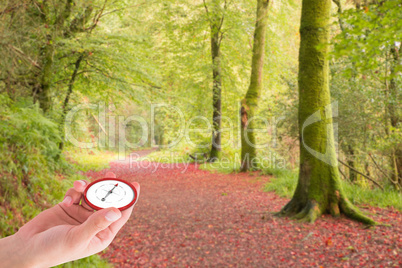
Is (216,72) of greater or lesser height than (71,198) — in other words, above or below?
above

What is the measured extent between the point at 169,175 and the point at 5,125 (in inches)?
345

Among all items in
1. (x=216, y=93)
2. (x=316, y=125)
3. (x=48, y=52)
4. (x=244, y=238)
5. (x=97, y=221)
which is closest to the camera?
(x=97, y=221)

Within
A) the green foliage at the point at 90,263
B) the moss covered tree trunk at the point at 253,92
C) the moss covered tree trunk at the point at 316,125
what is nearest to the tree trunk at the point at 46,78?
the green foliage at the point at 90,263

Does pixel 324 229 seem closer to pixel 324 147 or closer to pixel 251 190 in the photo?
pixel 324 147

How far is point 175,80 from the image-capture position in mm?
15898

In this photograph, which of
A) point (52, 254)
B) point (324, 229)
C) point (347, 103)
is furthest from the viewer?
point (347, 103)

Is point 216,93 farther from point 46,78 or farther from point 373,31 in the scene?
point 373,31

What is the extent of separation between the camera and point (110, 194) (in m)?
1.75

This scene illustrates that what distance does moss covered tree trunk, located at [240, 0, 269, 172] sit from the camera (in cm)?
1216

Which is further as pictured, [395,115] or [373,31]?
[395,115]

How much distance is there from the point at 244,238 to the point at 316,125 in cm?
281

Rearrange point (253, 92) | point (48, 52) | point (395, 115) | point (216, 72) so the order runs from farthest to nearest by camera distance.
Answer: point (216, 72) → point (253, 92) → point (48, 52) → point (395, 115)

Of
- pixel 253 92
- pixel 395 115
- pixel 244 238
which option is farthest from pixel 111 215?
pixel 253 92

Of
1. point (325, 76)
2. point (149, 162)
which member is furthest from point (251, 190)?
point (149, 162)
